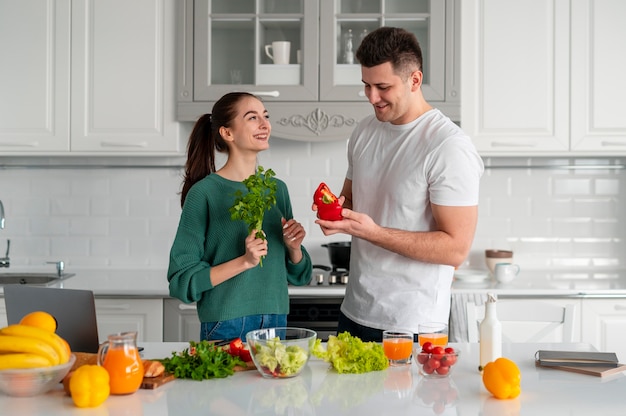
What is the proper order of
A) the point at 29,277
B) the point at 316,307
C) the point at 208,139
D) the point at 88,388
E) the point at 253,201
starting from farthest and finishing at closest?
the point at 29,277
the point at 316,307
the point at 208,139
the point at 253,201
the point at 88,388

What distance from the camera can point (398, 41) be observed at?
2.32 metres

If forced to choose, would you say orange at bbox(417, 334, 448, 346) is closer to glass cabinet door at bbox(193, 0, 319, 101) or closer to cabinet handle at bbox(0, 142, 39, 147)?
glass cabinet door at bbox(193, 0, 319, 101)

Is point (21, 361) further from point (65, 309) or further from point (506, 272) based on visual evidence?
point (506, 272)

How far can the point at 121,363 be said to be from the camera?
1.67 meters

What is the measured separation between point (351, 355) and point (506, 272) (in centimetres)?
207

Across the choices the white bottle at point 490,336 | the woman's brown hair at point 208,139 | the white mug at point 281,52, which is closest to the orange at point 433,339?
the white bottle at point 490,336

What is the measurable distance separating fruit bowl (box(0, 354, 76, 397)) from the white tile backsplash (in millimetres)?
2484

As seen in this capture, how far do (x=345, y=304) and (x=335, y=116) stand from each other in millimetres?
1409

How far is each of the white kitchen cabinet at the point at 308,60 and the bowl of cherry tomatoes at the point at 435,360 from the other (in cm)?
199

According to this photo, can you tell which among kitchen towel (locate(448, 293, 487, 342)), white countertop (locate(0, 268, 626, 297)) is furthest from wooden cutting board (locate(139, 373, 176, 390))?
kitchen towel (locate(448, 293, 487, 342))

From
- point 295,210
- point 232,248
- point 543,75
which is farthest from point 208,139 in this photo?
point 543,75

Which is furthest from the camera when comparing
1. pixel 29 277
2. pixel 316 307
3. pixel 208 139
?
pixel 29 277

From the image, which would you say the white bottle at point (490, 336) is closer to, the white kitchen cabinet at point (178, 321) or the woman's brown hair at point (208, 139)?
the woman's brown hair at point (208, 139)

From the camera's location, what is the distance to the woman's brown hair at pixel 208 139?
2506 mm
